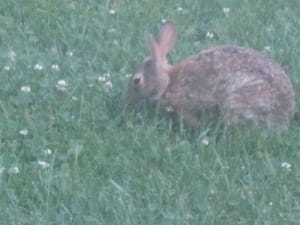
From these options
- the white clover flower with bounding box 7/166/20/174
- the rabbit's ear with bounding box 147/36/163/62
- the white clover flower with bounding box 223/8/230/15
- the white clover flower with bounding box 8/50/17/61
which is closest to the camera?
the white clover flower with bounding box 7/166/20/174

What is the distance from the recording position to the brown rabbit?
660 cm

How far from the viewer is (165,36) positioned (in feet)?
23.3

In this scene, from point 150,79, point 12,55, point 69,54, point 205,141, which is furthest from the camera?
point 69,54

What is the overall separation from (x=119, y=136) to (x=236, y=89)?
0.86 metres

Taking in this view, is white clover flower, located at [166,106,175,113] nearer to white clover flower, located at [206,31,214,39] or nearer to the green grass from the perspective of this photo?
the green grass

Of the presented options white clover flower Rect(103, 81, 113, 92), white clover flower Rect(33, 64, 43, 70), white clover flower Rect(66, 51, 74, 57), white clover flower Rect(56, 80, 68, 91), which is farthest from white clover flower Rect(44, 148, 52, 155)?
white clover flower Rect(66, 51, 74, 57)

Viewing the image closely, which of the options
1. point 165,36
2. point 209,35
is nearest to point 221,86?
point 165,36

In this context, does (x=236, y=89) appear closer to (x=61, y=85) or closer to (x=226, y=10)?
(x=61, y=85)

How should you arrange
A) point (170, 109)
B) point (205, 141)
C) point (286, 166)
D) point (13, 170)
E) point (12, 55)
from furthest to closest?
point (12, 55) → point (170, 109) → point (205, 141) → point (286, 166) → point (13, 170)

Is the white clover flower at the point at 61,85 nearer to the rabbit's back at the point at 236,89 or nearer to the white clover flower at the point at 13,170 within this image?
the rabbit's back at the point at 236,89

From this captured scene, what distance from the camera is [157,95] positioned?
22.7 ft

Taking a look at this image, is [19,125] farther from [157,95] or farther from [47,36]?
[47,36]

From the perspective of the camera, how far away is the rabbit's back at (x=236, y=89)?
6590mm

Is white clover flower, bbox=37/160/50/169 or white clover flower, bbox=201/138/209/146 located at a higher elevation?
white clover flower, bbox=37/160/50/169
